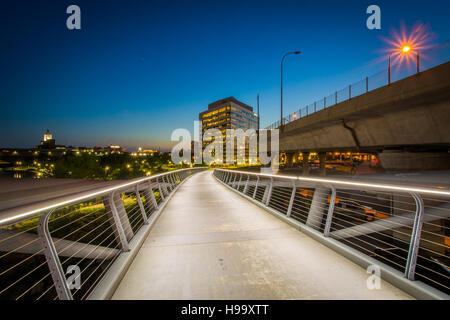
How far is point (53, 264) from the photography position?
6.98 feet

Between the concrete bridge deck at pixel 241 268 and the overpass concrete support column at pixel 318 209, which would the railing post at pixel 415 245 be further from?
the overpass concrete support column at pixel 318 209

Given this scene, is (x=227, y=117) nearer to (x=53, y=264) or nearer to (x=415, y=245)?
(x=415, y=245)

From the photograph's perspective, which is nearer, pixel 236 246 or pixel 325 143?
pixel 236 246

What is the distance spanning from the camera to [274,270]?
302 centimetres

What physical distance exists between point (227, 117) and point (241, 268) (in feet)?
428

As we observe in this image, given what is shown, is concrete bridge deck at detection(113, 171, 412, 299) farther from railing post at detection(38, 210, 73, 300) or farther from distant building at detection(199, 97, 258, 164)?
distant building at detection(199, 97, 258, 164)

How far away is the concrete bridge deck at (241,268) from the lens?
256 centimetres

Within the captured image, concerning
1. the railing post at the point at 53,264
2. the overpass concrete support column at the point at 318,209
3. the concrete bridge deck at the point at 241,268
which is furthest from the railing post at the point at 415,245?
the railing post at the point at 53,264

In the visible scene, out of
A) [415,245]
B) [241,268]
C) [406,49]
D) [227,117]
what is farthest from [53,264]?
[227,117]

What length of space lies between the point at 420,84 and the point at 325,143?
1013cm

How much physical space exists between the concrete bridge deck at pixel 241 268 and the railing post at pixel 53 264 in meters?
0.64

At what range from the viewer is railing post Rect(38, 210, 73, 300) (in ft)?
6.84

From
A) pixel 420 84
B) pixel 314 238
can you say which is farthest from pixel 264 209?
pixel 420 84
